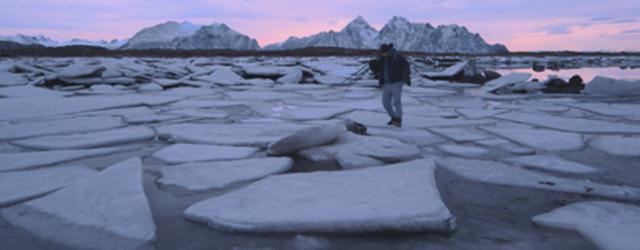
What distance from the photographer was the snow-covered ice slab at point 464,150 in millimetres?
2793

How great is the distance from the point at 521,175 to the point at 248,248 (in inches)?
64.2

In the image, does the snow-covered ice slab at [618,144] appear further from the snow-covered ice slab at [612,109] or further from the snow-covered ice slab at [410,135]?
the snow-covered ice slab at [612,109]

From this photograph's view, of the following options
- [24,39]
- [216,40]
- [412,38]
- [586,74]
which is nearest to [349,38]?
[412,38]

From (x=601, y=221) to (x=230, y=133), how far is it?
8.29 feet

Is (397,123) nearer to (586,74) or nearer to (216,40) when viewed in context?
(586,74)

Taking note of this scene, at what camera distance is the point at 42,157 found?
2.59 m

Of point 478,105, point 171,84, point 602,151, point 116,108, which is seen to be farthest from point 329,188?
point 171,84

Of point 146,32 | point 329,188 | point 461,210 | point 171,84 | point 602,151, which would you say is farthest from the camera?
point 146,32

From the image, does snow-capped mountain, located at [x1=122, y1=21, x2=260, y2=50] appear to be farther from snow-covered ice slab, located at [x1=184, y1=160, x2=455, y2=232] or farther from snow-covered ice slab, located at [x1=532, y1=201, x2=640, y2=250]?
snow-covered ice slab, located at [x1=532, y1=201, x2=640, y2=250]

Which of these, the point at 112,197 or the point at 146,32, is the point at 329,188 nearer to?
the point at 112,197

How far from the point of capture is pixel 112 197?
1.81 m

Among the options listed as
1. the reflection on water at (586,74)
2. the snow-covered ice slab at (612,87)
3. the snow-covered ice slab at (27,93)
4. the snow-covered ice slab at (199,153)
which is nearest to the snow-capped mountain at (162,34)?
the reflection on water at (586,74)

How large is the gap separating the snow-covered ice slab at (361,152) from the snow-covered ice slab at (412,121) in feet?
3.37

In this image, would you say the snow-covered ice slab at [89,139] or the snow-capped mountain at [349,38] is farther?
the snow-capped mountain at [349,38]
